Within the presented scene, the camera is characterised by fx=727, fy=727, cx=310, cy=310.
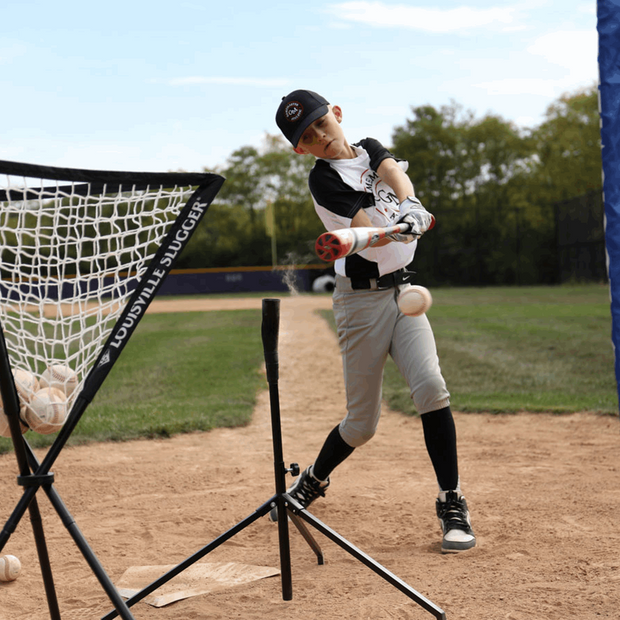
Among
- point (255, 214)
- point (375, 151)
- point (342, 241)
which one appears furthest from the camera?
point (255, 214)

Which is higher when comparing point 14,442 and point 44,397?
point 44,397

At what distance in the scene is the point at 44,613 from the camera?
2674 mm

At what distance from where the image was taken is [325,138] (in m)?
2.97

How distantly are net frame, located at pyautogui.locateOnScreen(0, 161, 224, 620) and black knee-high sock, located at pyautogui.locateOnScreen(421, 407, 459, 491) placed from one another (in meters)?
1.47

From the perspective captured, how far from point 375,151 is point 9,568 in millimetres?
2318

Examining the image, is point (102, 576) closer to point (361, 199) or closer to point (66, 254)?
point (66, 254)

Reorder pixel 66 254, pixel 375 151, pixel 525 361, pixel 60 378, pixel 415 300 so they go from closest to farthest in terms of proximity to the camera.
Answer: pixel 66 254 < pixel 60 378 < pixel 415 300 < pixel 375 151 < pixel 525 361

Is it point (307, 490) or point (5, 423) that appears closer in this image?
point (5, 423)

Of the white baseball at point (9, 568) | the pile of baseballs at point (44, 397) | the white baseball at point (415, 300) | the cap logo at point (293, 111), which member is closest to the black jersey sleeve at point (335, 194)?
the cap logo at point (293, 111)

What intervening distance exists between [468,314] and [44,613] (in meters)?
14.0

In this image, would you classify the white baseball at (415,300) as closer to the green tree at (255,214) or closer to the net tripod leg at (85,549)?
the net tripod leg at (85,549)

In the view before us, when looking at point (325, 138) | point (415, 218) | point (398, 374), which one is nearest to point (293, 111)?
point (325, 138)

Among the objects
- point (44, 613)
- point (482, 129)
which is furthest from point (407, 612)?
point (482, 129)

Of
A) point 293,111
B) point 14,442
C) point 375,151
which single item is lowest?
point 14,442
